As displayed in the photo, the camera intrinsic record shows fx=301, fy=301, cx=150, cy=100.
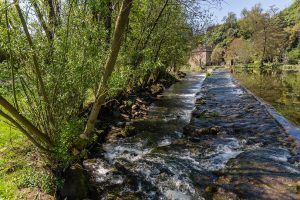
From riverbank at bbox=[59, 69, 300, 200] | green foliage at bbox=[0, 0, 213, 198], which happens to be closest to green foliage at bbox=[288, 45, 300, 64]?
riverbank at bbox=[59, 69, 300, 200]

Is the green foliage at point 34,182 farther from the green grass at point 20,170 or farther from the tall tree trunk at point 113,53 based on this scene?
the tall tree trunk at point 113,53

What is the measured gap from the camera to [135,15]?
20.3 meters

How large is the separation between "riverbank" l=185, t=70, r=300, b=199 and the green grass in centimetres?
478

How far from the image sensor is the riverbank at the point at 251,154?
8.98 m

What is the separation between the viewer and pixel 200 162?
1130 cm

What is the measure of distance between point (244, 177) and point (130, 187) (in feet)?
12.4

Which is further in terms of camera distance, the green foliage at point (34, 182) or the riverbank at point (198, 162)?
the riverbank at point (198, 162)

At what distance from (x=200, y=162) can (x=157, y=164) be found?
1633 millimetres

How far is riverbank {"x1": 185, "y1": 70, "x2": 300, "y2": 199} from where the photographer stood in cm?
898

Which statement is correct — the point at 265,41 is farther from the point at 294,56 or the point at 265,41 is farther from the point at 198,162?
the point at 198,162

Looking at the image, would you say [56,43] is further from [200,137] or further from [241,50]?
[241,50]

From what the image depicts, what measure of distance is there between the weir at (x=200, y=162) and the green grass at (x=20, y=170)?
5.22 ft

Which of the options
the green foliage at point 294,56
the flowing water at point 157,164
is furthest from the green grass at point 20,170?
the green foliage at point 294,56

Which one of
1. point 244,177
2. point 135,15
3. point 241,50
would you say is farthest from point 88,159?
point 241,50
